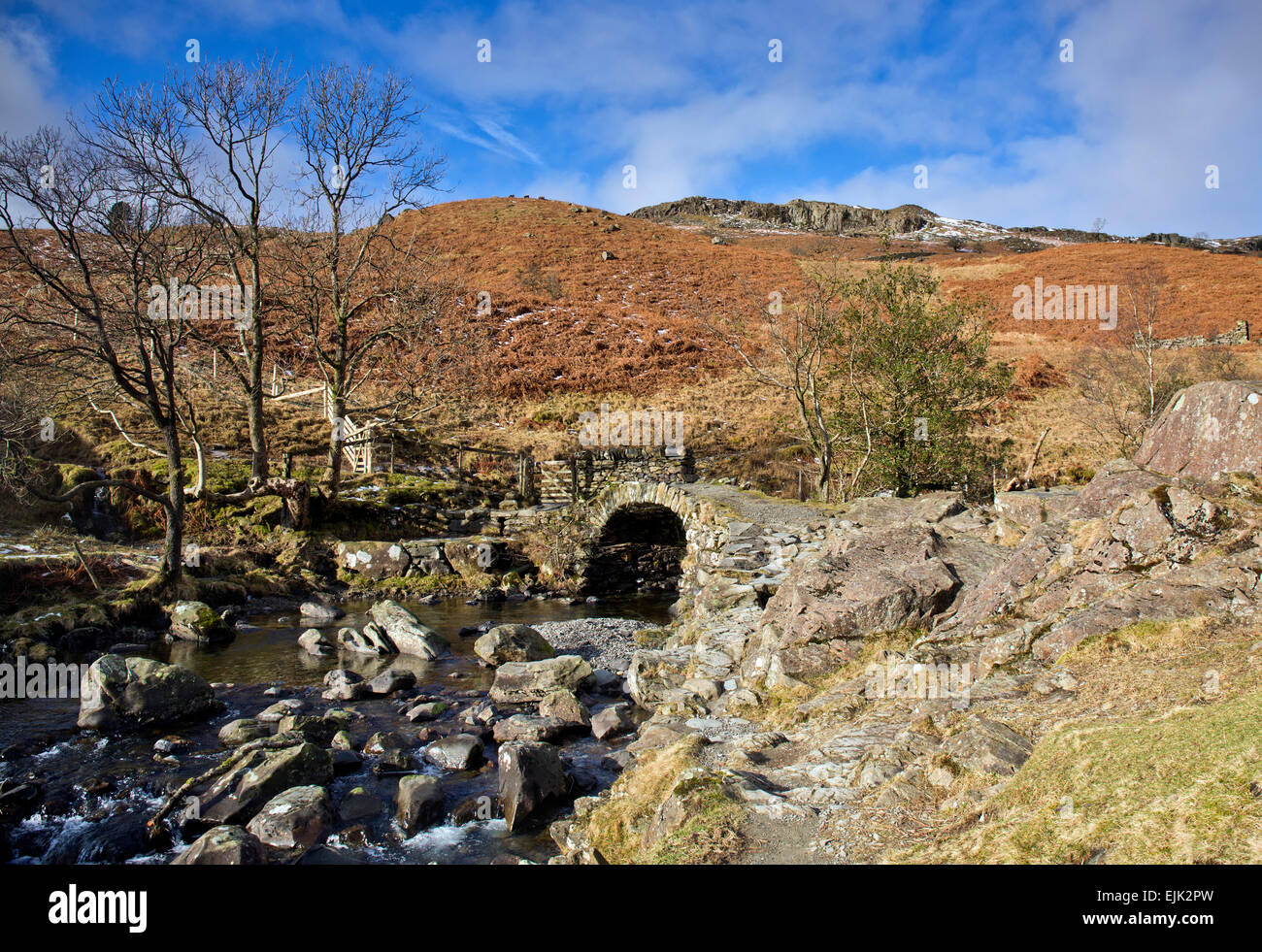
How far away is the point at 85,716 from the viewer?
807cm

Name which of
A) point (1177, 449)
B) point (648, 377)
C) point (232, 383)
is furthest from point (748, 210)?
point (1177, 449)

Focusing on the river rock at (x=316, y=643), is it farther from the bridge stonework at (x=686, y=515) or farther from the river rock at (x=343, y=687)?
the bridge stonework at (x=686, y=515)

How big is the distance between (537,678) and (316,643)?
14.4 feet

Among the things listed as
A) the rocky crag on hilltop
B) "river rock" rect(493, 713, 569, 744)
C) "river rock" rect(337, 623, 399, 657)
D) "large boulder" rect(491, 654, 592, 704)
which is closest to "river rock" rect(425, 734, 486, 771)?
"river rock" rect(493, 713, 569, 744)

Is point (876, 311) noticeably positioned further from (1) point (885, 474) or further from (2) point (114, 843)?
(2) point (114, 843)

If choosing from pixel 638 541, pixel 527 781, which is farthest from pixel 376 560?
pixel 527 781

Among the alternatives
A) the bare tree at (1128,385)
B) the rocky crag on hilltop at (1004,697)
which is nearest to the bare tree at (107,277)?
the rocky crag on hilltop at (1004,697)

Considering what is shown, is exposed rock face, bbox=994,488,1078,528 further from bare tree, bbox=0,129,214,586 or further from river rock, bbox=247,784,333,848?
bare tree, bbox=0,129,214,586

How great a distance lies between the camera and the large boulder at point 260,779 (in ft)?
20.1

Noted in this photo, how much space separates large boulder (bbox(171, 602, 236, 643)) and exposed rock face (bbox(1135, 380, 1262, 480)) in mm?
13596

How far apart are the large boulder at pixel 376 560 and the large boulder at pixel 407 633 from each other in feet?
13.7

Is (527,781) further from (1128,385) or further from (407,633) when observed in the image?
(1128,385)

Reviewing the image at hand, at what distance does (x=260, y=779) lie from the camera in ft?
20.8
